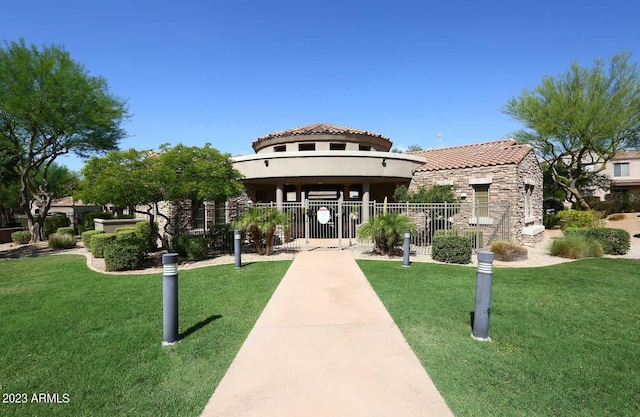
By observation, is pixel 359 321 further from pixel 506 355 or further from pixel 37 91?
pixel 37 91

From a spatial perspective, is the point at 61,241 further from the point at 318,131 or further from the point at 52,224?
the point at 318,131

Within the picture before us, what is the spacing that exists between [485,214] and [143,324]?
15.5 m

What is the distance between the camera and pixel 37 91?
51.8 ft

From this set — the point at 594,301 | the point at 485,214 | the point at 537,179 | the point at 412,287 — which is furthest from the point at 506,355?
the point at 537,179

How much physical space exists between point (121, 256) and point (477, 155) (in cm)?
1742

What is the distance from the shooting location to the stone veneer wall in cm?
1421

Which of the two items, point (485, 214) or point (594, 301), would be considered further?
point (485, 214)

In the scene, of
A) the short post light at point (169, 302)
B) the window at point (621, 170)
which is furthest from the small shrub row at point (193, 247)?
the window at point (621, 170)

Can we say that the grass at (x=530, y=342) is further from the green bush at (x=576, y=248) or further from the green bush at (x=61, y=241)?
the green bush at (x=61, y=241)

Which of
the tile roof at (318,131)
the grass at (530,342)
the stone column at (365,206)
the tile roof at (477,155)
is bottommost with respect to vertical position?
the grass at (530,342)

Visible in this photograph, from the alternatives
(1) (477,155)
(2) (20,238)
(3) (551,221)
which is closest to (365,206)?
(1) (477,155)

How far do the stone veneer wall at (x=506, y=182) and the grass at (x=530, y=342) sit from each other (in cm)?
649

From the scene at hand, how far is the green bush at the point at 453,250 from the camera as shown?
1048 centimetres

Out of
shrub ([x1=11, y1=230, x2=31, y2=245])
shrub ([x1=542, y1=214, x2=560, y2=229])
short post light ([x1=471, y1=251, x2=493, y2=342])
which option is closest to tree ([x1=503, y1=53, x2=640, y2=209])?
shrub ([x1=542, y1=214, x2=560, y2=229])
